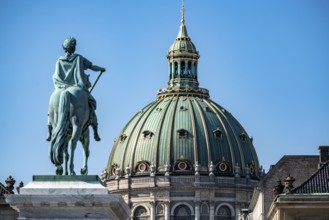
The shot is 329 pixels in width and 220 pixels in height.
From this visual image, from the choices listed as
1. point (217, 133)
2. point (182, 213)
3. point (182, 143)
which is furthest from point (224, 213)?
point (182, 143)

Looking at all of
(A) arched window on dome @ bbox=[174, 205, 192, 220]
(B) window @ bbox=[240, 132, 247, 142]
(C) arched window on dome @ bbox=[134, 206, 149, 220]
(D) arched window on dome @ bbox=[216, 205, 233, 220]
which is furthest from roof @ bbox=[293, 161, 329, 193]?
(B) window @ bbox=[240, 132, 247, 142]

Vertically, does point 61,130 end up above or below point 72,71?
below

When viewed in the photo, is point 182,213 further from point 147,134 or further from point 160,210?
point 147,134

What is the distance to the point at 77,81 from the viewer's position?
76.6 ft

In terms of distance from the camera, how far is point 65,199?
22.3 metres

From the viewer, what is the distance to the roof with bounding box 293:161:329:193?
6488cm

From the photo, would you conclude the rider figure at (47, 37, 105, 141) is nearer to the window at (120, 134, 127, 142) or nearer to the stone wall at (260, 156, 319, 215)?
the stone wall at (260, 156, 319, 215)

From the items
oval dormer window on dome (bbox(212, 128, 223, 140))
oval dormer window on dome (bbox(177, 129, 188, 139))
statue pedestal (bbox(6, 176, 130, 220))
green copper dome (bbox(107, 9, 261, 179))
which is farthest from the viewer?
oval dormer window on dome (bbox(212, 128, 223, 140))

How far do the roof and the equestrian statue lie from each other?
1650 inches

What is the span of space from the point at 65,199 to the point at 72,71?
2430 mm

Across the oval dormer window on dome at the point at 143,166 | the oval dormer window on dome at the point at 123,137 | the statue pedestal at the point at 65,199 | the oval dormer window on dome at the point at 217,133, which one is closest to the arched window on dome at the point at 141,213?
the oval dormer window on dome at the point at 143,166

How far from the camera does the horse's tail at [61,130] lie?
22.8m

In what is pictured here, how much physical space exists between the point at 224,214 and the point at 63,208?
171436mm

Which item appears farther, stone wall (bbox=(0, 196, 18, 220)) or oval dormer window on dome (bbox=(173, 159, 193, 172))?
oval dormer window on dome (bbox=(173, 159, 193, 172))
